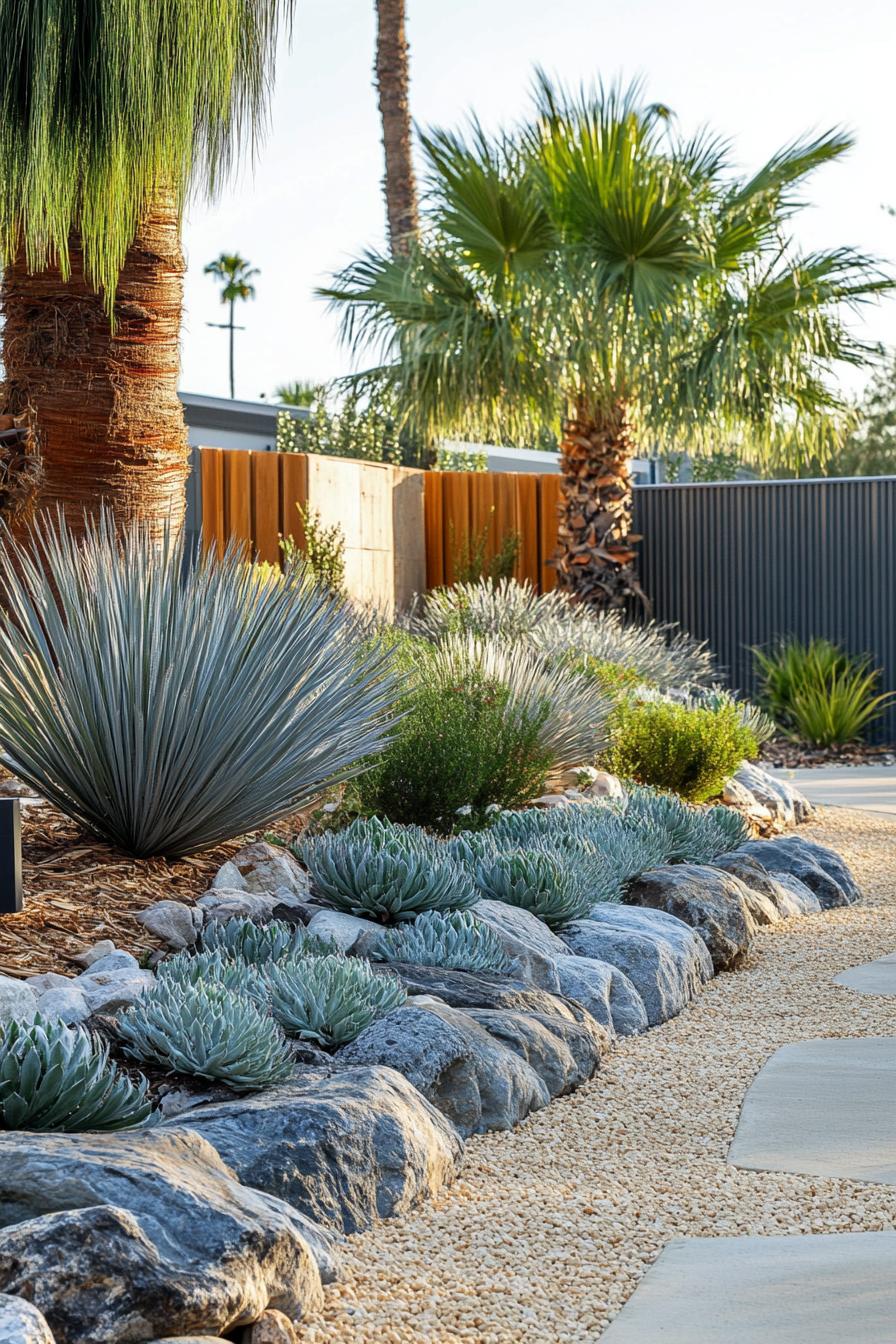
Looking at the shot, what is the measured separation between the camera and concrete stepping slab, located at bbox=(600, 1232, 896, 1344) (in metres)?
2.54

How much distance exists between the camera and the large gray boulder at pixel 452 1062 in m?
3.74

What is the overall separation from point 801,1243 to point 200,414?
20444 millimetres

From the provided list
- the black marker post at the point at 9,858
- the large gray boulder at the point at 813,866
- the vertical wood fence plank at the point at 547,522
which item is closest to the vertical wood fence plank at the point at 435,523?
the vertical wood fence plank at the point at 547,522

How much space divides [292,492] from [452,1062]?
10041 mm

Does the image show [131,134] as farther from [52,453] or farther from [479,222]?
[479,222]

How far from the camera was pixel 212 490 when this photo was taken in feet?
44.3

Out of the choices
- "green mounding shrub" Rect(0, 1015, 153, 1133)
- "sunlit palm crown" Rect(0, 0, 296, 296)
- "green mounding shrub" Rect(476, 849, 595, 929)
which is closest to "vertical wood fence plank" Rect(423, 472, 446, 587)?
"sunlit palm crown" Rect(0, 0, 296, 296)

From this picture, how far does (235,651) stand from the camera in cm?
532

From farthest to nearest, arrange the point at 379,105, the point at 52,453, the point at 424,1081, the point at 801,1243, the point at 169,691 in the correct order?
the point at 379,105, the point at 52,453, the point at 169,691, the point at 424,1081, the point at 801,1243

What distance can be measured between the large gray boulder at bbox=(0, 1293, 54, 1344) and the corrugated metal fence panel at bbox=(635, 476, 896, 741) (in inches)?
535

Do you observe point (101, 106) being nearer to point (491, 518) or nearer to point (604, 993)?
point (604, 993)

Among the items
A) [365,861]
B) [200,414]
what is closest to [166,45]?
[365,861]

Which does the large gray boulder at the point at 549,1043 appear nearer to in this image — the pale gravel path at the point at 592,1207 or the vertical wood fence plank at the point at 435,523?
the pale gravel path at the point at 592,1207

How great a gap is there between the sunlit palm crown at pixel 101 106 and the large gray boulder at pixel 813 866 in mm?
4120
